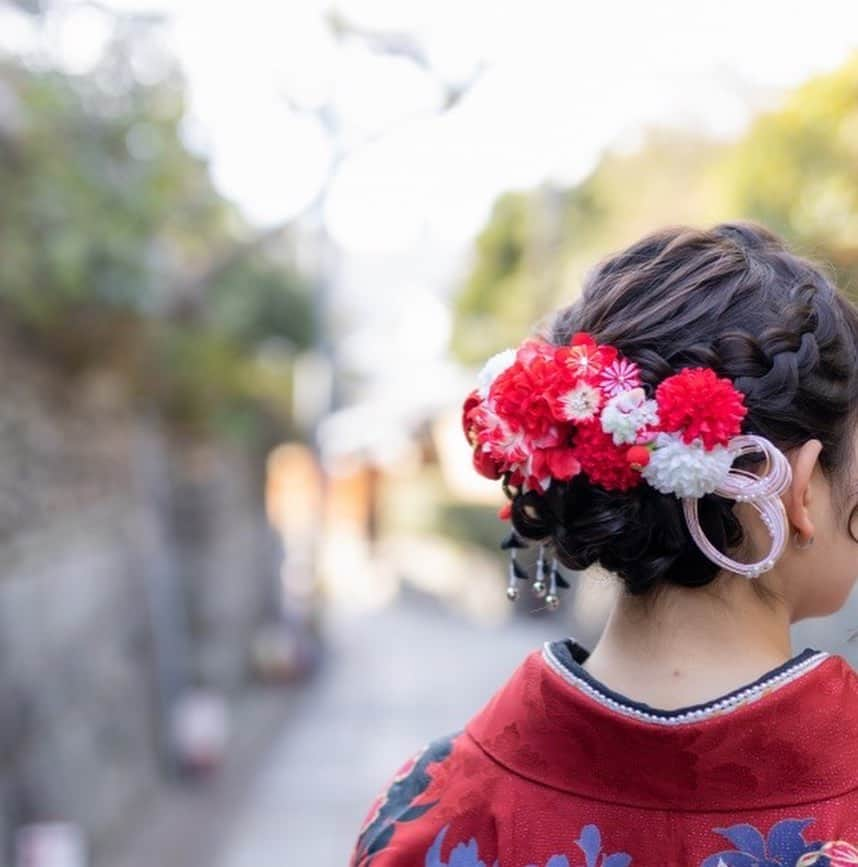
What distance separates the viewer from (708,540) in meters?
1.09

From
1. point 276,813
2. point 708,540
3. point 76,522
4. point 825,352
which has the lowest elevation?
Result: point 276,813

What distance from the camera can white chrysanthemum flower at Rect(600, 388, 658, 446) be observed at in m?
1.10

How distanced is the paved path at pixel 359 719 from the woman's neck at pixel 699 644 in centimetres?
583

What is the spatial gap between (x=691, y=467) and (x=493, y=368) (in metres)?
0.26

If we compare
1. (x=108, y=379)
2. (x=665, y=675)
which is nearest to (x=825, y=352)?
(x=665, y=675)

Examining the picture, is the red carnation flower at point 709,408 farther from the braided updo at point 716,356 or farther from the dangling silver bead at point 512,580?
the dangling silver bead at point 512,580

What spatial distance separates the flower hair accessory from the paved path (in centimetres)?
584

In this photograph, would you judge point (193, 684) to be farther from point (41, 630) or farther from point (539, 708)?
point (539, 708)

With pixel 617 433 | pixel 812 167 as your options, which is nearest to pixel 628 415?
pixel 617 433

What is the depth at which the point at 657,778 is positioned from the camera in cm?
105

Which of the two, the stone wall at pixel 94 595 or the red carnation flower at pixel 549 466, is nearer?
the red carnation flower at pixel 549 466

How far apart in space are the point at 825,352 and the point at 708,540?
198mm

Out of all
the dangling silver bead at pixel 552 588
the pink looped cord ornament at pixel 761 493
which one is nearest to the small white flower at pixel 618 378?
the pink looped cord ornament at pixel 761 493

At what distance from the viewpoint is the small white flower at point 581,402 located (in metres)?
1.12
